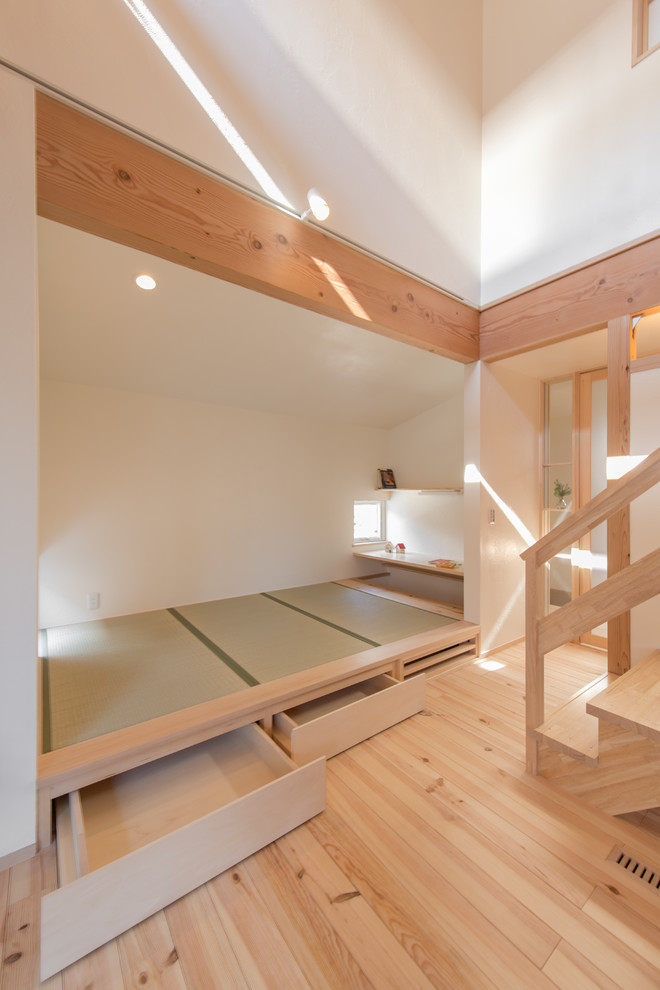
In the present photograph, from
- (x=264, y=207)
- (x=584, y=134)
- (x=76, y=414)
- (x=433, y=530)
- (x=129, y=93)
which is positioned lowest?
(x=433, y=530)

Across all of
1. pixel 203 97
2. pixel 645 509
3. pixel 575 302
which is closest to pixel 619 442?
pixel 645 509

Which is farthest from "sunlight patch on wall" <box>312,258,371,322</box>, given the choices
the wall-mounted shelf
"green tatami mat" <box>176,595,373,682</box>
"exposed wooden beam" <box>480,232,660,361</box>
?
the wall-mounted shelf

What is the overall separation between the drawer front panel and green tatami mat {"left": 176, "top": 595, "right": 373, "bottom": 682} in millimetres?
764

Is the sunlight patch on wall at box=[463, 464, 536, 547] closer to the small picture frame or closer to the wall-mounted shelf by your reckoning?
the wall-mounted shelf

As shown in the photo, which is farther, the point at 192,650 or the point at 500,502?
the point at 500,502

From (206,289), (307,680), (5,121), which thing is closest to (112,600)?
(307,680)

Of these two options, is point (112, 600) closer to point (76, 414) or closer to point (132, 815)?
point (76, 414)

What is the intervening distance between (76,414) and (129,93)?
90.2 inches

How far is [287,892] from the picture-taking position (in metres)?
1.22

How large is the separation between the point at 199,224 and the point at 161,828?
234 cm

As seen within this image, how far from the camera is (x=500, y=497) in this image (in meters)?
3.08

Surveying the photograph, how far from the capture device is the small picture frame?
195 inches

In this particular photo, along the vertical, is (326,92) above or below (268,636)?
above

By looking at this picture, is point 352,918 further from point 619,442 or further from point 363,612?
point 619,442
